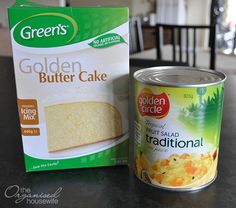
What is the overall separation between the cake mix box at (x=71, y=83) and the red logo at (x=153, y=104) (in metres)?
0.07

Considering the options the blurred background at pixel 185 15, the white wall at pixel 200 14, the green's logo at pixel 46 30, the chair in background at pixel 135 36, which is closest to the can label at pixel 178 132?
the green's logo at pixel 46 30

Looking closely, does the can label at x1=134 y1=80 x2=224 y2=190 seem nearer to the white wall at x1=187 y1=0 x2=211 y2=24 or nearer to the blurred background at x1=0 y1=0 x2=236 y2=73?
the blurred background at x1=0 y1=0 x2=236 y2=73

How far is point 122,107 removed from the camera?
1.67ft

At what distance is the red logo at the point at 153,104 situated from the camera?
0.42 m

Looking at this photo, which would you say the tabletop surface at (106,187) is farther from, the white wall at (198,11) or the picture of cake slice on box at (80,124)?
the white wall at (198,11)

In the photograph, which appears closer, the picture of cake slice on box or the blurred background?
the picture of cake slice on box

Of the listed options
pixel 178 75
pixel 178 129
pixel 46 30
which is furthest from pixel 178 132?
pixel 46 30

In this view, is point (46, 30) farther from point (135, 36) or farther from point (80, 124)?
point (135, 36)

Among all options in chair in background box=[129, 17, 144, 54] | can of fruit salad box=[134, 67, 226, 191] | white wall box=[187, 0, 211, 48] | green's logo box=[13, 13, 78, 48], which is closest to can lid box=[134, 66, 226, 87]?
can of fruit salad box=[134, 67, 226, 191]

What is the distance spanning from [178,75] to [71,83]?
17 cm

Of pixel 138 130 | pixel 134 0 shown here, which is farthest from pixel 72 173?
pixel 134 0

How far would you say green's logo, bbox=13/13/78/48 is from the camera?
0.45 m

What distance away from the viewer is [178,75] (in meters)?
0.49

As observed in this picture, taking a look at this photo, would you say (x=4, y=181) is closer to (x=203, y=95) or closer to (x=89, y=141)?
(x=89, y=141)
